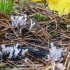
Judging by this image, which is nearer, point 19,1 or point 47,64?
point 47,64

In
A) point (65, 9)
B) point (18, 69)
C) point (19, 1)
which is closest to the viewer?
point (18, 69)

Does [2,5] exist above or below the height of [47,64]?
above

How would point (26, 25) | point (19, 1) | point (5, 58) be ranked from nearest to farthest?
point (5, 58)
point (26, 25)
point (19, 1)

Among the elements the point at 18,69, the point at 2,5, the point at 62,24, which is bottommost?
the point at 18,69

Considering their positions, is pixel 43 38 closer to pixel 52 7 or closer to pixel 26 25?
pixel 26 25

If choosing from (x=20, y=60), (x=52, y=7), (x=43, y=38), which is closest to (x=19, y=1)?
(x=52, y=7)

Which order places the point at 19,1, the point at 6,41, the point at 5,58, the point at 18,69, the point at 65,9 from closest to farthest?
1. the point at 18,69
2. the point at 5,58
3. the point at 6,41
4. the point at 65,9
5. the point at 19,1

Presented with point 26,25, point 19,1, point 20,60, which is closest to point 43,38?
point 26,25

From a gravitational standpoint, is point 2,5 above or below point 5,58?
above

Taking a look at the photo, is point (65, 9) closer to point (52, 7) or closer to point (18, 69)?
point (52, 7)
